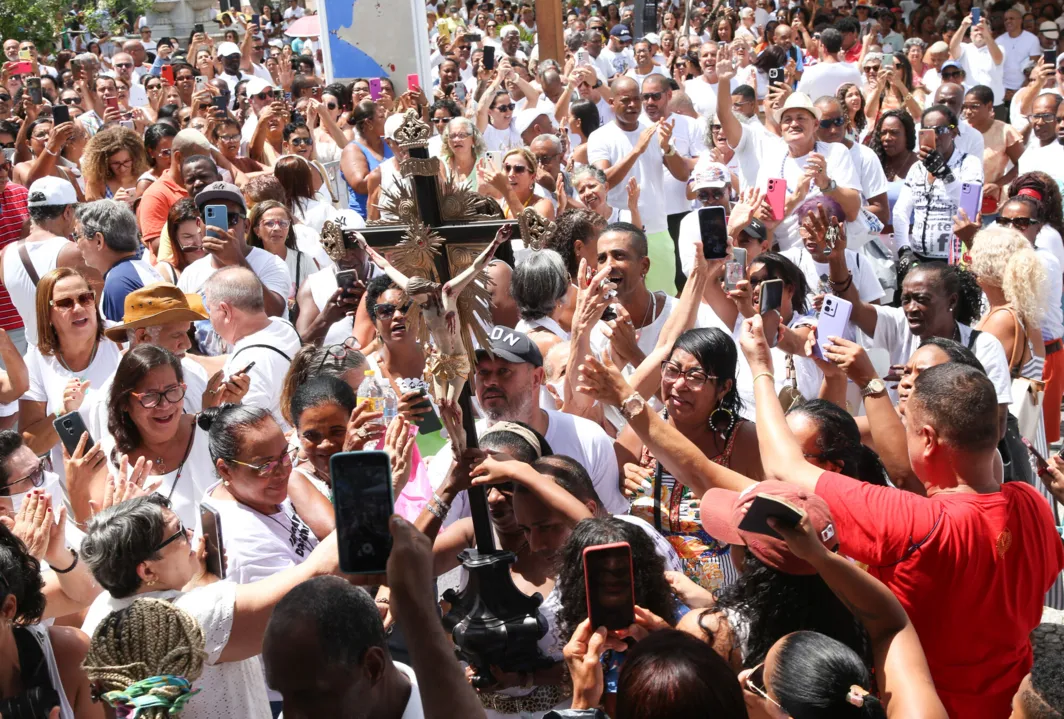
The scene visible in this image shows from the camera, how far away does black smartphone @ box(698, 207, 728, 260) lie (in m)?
4.89

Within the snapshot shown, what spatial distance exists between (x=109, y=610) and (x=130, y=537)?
20 centimetres

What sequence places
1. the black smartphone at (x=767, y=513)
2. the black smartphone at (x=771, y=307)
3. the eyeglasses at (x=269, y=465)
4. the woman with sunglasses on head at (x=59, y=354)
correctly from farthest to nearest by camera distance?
the woman with sunglasses on head at (x=59, y=354) → the black smartphone at (x=771, y=307) → the eyeglasses at (x=269, y=465) → the black smartphone at (x=767, y=513)

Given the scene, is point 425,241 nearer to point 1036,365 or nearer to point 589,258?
point 589,258

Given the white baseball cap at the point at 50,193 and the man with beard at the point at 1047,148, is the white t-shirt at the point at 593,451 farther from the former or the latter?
the man with beard at the point at 1047,148

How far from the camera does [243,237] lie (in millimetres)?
6516

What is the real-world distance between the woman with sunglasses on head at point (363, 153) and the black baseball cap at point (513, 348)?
16.7 ft

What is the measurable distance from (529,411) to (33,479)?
1.71 meters

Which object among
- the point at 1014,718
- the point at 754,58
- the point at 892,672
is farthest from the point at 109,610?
the point at 754,58

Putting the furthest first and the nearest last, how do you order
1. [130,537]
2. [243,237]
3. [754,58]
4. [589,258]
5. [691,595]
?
[754,58]
[243,237]
[589,258]
[691,595]
[130,537]

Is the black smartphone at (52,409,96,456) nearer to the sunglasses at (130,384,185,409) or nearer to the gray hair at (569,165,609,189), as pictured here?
the sunglasses at (130,384,185,409)

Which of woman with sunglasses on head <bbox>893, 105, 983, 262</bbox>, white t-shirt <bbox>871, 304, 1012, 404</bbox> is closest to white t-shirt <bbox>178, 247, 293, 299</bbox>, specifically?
white t-shirt <bbox>871, 304, 1012, 404</bbox>

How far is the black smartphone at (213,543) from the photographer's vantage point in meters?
3.21

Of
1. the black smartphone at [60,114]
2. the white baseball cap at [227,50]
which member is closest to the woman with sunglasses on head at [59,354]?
the black smartphone at [60,114]

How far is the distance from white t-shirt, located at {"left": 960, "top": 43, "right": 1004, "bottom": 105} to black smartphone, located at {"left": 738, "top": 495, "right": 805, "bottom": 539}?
12112mm
